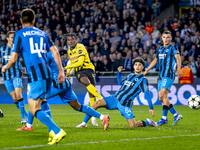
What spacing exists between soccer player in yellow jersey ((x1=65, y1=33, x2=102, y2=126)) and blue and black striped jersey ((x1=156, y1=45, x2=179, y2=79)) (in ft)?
4.89

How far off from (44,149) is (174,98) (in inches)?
364

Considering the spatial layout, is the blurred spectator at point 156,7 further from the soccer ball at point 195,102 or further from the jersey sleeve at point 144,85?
the jersey sleeve at point 144,85

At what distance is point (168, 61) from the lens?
7332 millimetres

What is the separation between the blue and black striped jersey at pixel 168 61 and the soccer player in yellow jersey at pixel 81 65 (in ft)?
4.89

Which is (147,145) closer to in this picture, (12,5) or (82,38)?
(82,38)

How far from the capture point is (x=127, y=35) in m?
15.1

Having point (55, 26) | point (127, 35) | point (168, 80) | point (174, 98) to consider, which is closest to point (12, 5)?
point (55, 26)

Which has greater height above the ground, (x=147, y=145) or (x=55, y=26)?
(x=55, y=26)

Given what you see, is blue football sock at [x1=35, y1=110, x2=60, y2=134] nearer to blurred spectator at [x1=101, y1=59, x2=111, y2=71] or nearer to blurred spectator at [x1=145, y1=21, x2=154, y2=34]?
blurred spectator at [x1=101, y1=59, x2=111, y2=71]

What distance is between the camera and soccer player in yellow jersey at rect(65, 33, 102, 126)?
7375mm

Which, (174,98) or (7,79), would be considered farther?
(174,98)

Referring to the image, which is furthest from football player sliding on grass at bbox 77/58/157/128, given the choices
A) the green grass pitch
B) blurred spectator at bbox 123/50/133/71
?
blurred spectator at bbox 123/50/133/71

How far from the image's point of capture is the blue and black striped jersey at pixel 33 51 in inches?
177

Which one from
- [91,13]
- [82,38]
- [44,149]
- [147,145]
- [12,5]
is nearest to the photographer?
[44,149]
